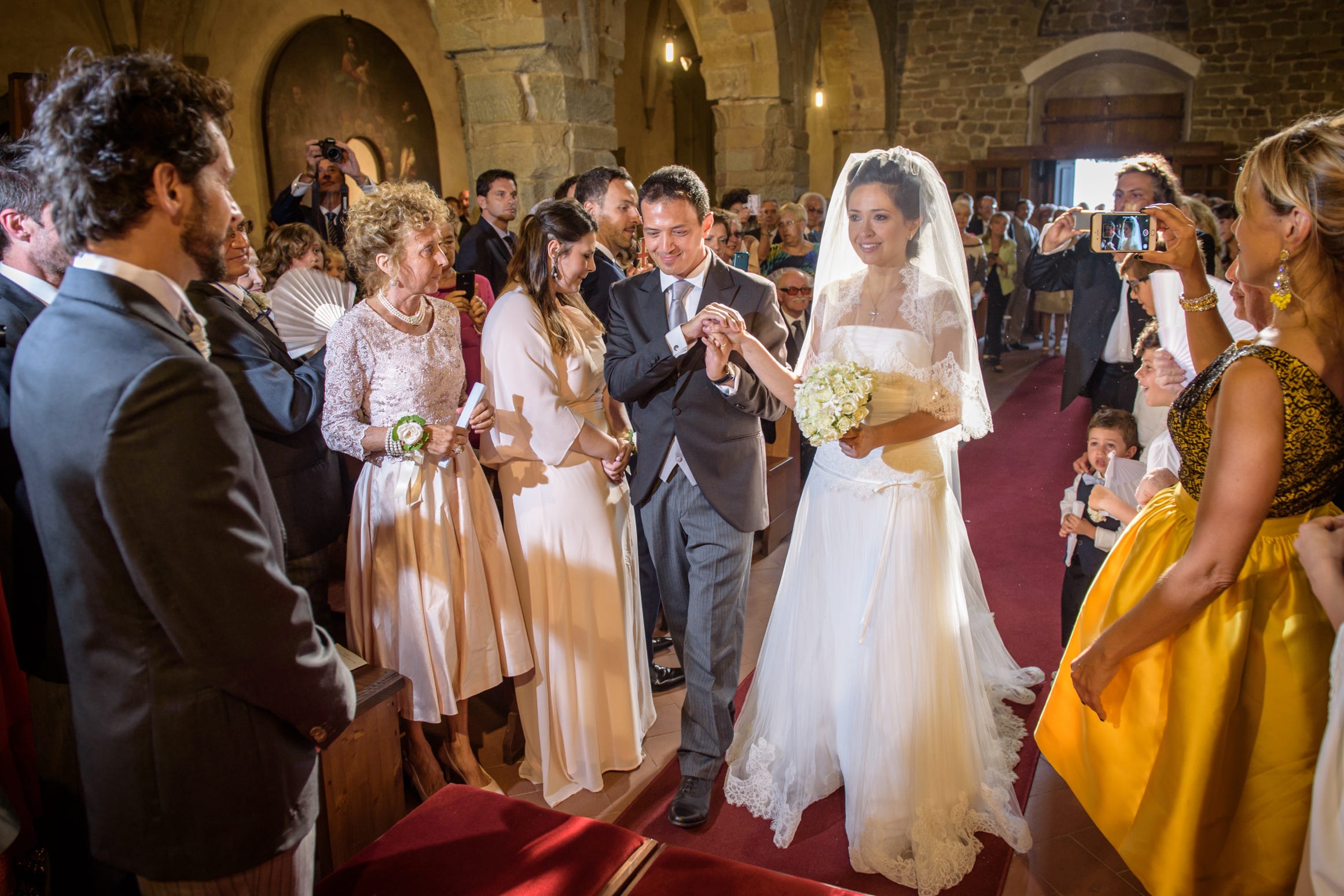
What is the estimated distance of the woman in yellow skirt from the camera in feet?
5.37

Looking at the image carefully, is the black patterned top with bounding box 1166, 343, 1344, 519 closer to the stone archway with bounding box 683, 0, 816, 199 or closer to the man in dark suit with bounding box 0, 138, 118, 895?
the man in dark suit with bounding box 0, 138, 118, 895

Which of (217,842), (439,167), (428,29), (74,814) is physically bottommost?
(74,814)

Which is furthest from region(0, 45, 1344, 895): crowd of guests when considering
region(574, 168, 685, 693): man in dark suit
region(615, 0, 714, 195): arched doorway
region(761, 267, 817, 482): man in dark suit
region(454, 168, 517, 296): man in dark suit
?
region(615, 0, 714, 195): arched doorway

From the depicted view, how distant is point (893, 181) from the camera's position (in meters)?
2.55

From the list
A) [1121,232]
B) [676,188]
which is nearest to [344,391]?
[676,188]

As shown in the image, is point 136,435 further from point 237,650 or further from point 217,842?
point 217,842

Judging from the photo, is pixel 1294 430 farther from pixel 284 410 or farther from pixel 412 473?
pixel 284 410

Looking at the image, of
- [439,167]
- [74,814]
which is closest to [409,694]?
[74,814]

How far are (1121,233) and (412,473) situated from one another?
222cm

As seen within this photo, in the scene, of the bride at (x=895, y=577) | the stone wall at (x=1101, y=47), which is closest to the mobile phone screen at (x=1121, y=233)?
the bride at (x=895, y=577)

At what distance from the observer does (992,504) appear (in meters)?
Answer: 6.01

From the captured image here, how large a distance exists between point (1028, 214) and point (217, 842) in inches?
530

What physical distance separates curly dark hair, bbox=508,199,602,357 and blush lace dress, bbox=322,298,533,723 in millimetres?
291

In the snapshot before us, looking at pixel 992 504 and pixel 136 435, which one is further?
pixel 992 504
